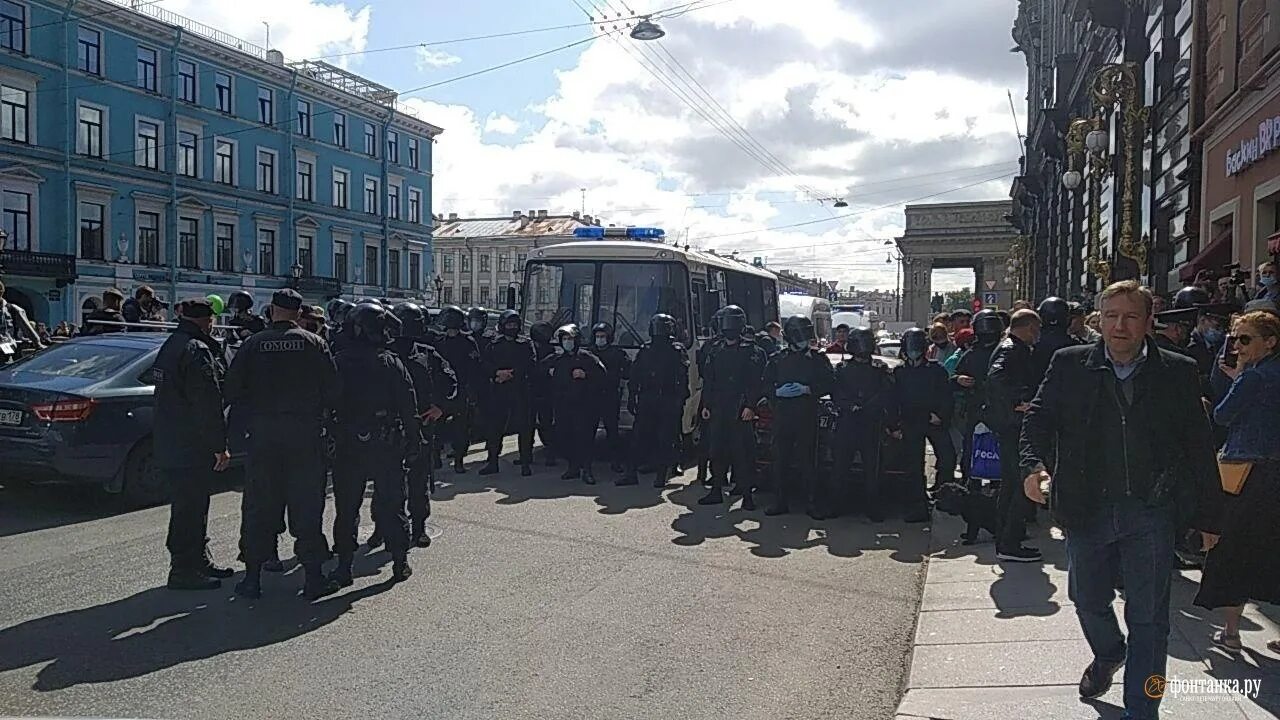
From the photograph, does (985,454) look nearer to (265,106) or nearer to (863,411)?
(863,411)

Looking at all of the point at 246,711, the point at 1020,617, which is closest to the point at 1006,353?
the point at 1020,617

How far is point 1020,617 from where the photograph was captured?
5.71 meters

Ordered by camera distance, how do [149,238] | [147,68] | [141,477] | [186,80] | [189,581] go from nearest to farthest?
[189,581] → [141,477] → [147,68] → [149,238] → [186,80]

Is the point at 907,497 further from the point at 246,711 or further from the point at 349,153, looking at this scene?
the point at 349,153

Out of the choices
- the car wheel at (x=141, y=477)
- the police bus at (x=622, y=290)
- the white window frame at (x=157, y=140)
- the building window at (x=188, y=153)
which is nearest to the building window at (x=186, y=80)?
the building window at (x=188, y=153)

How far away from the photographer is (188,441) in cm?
647

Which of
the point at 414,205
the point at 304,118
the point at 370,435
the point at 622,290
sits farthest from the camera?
the point at 414,205

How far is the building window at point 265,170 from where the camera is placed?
1825 inches

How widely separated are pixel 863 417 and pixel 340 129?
1847 inches

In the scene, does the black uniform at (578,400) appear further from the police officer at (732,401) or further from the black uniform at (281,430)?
the black uniform at (281,430)

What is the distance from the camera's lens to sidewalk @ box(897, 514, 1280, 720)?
4.32 m

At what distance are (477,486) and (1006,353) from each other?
5681mm

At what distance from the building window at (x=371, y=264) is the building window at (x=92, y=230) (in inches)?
626

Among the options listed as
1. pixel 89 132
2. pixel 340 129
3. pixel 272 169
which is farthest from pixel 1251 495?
pixel 340 129
